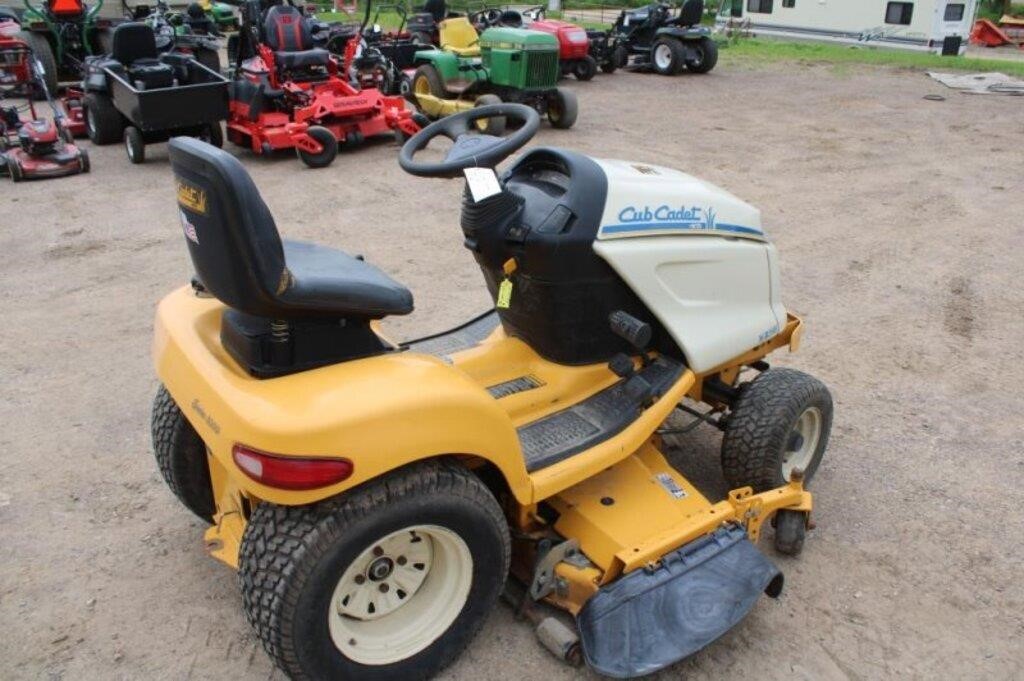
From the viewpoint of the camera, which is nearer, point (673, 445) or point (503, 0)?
point (673, 445)

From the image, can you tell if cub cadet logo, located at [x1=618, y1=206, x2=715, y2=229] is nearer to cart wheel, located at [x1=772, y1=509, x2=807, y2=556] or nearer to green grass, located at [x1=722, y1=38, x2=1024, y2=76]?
cart wheel, located at [x1=772, y1=509, x2=807, y2=556]

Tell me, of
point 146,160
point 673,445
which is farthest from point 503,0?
point 673,445

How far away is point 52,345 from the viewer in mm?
4367

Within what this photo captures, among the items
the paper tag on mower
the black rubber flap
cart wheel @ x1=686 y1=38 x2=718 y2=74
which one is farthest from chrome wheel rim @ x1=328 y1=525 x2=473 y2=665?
cart wheel @ x1=686 y1=38 x2=718 y2=74

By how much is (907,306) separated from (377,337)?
12.2 ft

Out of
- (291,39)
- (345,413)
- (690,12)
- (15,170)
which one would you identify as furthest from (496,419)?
(690,12)

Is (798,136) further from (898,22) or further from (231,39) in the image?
(898,22)

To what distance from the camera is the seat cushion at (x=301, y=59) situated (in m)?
8.45

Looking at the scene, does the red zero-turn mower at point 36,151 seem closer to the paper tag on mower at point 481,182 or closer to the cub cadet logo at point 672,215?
the paper tag on mower at point 481,182

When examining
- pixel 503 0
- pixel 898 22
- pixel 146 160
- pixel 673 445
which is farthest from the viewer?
pixel 503 0

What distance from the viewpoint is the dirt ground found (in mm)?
2516

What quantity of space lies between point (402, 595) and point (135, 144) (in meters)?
6.88

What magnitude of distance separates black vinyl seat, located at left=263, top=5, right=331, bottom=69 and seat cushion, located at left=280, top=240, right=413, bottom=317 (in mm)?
6708

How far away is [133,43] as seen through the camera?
842 cm
